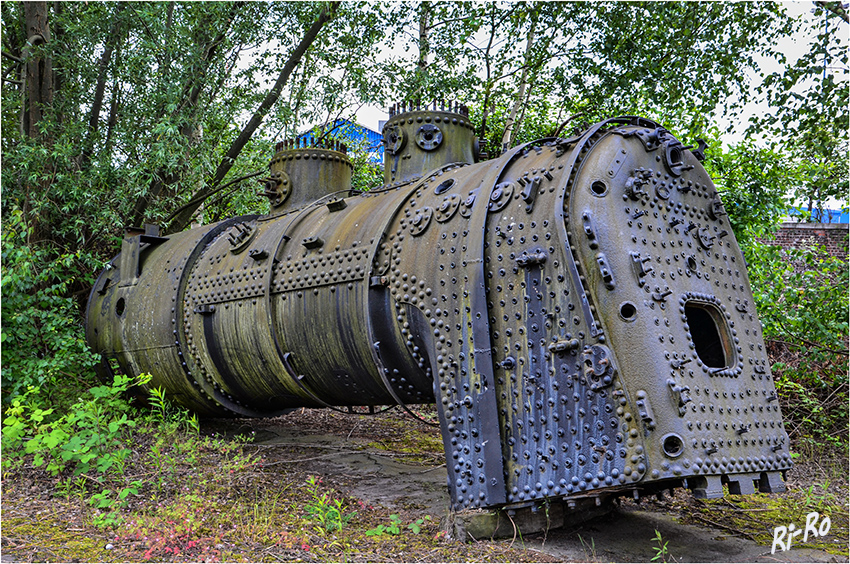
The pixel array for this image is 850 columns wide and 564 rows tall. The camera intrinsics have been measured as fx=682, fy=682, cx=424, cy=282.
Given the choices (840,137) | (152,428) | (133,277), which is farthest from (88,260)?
(840,137)

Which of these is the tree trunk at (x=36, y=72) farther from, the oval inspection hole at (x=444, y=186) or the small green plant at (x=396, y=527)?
the small green plant at (x=396, y=527)

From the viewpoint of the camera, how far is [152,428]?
21.6ft

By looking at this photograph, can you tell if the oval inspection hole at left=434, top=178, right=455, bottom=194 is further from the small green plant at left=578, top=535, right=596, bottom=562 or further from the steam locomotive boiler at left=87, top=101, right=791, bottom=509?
the small green plant at left=578, top=535, right=596, bottom=562

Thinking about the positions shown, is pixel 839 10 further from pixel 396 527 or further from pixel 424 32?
pixel 396 527

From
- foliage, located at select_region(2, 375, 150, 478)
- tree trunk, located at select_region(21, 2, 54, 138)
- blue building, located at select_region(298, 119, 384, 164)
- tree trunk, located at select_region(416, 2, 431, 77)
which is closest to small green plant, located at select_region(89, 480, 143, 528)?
foliage, located at select_region(2, 375, 150, 478)

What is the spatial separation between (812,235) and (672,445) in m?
11.9

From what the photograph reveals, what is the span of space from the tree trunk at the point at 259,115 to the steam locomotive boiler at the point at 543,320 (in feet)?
13.4

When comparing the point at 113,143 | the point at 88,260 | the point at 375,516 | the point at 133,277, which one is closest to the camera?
the point at 375,516

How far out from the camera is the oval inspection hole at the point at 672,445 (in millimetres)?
3445

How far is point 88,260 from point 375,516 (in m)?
4.85

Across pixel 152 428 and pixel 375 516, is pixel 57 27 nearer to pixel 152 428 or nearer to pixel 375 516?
pixel 152 428

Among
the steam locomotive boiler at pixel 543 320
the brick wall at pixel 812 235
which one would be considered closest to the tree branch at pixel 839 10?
the steam locomotive boiler at pixel 543 320

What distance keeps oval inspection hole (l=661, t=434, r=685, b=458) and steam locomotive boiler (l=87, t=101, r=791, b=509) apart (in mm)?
11

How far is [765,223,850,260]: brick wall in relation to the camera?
12.9 metres
